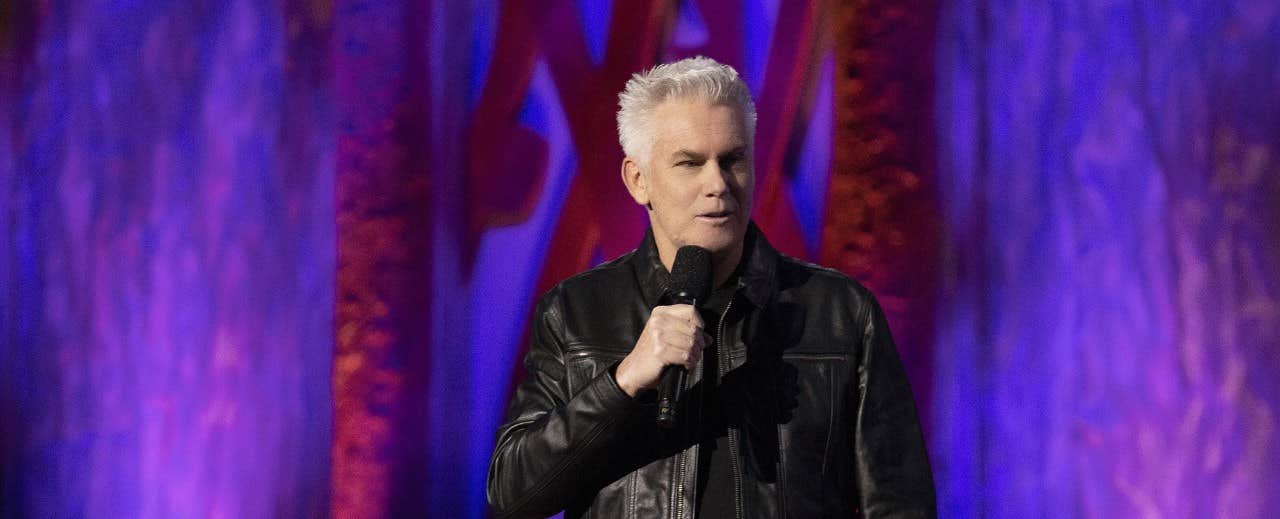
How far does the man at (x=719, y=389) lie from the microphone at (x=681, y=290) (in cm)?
3

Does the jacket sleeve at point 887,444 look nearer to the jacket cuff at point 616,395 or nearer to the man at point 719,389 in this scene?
the man at point 719,389

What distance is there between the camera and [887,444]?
5.19 ft

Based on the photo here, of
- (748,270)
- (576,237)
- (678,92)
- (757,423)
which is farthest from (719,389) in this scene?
(576,237)

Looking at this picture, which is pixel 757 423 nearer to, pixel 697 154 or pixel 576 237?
pixel 697 154

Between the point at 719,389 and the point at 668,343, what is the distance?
23 cm

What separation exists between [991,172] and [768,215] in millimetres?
594

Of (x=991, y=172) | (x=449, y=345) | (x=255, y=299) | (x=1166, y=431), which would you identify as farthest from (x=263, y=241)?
(x=1166, y=431)

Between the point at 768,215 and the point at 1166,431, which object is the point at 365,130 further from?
the point at 1166,431

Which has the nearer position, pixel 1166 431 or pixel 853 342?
pixel 853 342

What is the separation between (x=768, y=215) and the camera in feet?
10.6

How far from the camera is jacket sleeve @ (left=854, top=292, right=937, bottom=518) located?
1558mm

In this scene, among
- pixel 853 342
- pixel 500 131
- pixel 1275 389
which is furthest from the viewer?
pixel 500 131

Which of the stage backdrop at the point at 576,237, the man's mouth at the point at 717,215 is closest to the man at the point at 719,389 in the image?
the man's mouth at the point at 717,215

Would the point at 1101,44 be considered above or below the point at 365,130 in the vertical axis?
above
